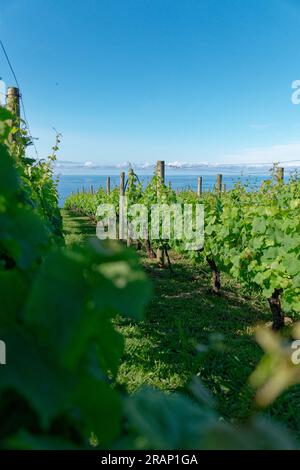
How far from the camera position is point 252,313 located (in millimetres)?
6223

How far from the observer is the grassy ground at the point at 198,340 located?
3.58m

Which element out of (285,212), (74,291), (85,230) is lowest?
(85,230)

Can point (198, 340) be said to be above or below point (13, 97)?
below

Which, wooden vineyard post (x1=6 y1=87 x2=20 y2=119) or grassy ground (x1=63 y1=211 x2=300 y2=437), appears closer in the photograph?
grassy ground (x1=63 y1=211 x2=300 y2=437)

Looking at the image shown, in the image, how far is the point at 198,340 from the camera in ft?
16.6

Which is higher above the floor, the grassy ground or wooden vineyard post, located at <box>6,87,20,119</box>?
wooden vineyard post, located at <box>6,87,20,119</box>

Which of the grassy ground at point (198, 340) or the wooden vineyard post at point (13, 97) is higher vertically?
the wooden vineyard post at point (13, 97)

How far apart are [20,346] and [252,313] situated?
6155 millimetres

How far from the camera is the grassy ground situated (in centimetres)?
358

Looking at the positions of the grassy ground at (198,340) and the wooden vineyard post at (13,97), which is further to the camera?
the wooden vineyard post at (13,97)

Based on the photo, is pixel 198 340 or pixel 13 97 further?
pixel 198 340
